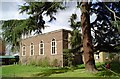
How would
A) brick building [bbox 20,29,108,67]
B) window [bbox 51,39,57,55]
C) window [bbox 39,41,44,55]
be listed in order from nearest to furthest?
brick building [bbox 20,29,108,67] < window [bbox 51,39,57,55] < window [bbox 39,41,44,55]

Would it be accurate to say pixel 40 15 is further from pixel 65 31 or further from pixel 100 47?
pixel 65 31

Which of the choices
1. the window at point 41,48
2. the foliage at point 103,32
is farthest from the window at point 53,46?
the foliage at point 103,32

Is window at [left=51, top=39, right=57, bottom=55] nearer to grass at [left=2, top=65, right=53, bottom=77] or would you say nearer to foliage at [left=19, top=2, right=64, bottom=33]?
grass at [left=2, top=65, right=53, bottom=77]

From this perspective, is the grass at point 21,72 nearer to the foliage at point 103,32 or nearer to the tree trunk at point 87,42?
the tree trunk at point 87,42

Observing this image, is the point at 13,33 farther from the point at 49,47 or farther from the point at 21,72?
the point at 49,47

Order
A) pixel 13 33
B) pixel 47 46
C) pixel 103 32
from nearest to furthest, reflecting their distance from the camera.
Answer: pixel 13 33, pixel 103 32, pixel 47 46

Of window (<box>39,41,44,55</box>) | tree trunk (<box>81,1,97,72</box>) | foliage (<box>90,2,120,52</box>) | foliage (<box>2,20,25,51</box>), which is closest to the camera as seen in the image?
foliage (<box>2,20,25,51</box>)

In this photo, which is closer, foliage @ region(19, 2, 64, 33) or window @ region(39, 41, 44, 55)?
foliage @ region(19, 2, 64, 33)

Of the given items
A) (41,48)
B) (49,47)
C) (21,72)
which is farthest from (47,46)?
(21,72)

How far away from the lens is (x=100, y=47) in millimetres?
24953

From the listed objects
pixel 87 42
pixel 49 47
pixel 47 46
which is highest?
pixel 47 46

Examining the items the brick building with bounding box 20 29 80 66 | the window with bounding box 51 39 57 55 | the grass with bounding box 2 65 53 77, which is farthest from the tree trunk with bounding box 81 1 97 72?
the window with bounding box 51 39 57 55

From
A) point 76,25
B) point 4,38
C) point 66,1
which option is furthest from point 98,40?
point 66,1

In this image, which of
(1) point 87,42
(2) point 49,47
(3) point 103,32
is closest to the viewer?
(1) point 87,42
